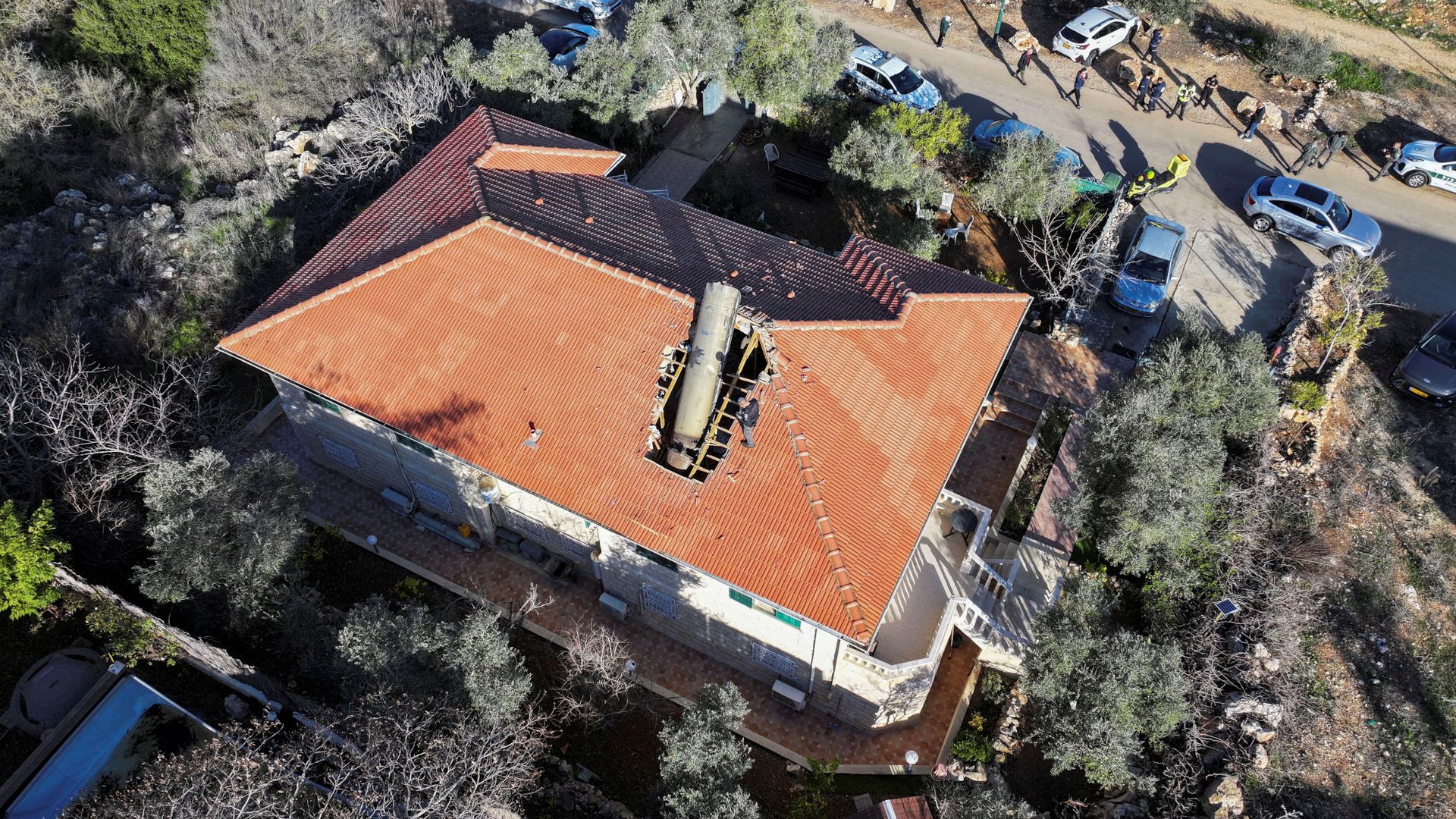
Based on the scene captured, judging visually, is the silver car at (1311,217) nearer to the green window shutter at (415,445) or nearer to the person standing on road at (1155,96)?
the person standing on road at (1155,96)

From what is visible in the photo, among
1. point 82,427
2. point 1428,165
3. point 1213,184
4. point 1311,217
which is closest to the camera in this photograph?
point 82,427

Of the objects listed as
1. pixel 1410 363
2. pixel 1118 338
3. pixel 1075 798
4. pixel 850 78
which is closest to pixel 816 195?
pixel 850 78

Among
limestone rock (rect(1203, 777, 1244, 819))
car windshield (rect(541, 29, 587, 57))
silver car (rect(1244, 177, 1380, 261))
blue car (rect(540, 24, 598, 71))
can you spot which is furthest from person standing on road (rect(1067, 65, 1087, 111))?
limestone rock (rect(1203, 777, 1244, 819))

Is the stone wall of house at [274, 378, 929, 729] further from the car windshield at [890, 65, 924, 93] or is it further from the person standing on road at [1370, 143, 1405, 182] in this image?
the person standing on road at [1370, 143, 1405, 182]

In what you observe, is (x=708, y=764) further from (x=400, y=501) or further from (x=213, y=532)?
(x=213, y=532)

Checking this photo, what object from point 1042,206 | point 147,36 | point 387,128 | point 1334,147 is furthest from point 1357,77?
point 147,36

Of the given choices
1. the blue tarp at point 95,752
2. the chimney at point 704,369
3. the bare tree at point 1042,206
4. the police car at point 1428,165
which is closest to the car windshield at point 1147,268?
the bare tree at point 1042,206

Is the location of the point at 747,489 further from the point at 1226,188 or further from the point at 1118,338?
the point at 1226,188
